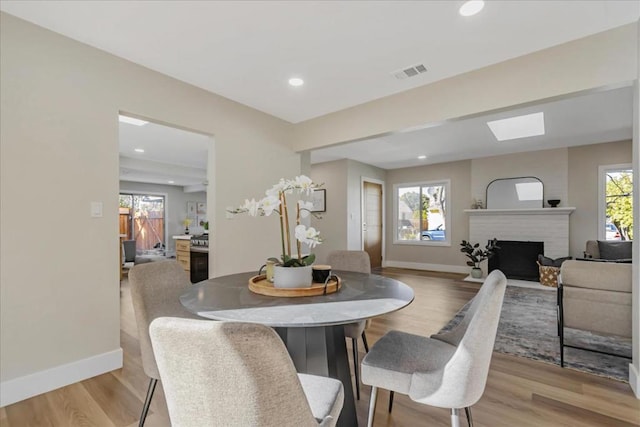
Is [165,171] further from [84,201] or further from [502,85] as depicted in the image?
[502,85]

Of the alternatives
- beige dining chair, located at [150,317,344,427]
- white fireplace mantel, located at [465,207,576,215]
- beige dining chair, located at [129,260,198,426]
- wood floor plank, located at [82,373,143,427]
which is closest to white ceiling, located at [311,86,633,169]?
white fireplace mantel, located at [465,207,576,215]

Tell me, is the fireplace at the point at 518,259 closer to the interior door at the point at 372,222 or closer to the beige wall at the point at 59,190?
the interior door at the point at 372,222

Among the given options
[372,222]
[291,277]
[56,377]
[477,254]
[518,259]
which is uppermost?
[372,222]

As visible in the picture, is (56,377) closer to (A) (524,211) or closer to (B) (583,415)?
(B) (583,415)

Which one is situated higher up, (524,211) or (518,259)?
(524,211)

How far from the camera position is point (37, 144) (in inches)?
79.7

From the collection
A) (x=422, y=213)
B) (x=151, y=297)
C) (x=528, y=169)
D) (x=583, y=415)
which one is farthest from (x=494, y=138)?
(x=151, y=297)

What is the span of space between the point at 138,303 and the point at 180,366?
1031 millimetres

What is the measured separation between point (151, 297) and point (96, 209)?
111 cm

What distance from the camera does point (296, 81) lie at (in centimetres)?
284

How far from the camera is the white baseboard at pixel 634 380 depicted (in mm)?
1957

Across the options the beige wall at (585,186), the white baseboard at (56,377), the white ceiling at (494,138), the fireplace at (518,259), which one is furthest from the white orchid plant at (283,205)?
the beige wall at (585,186)

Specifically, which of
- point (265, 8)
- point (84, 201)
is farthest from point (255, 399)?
point (84, 201)

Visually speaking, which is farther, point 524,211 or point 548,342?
point 524,211
